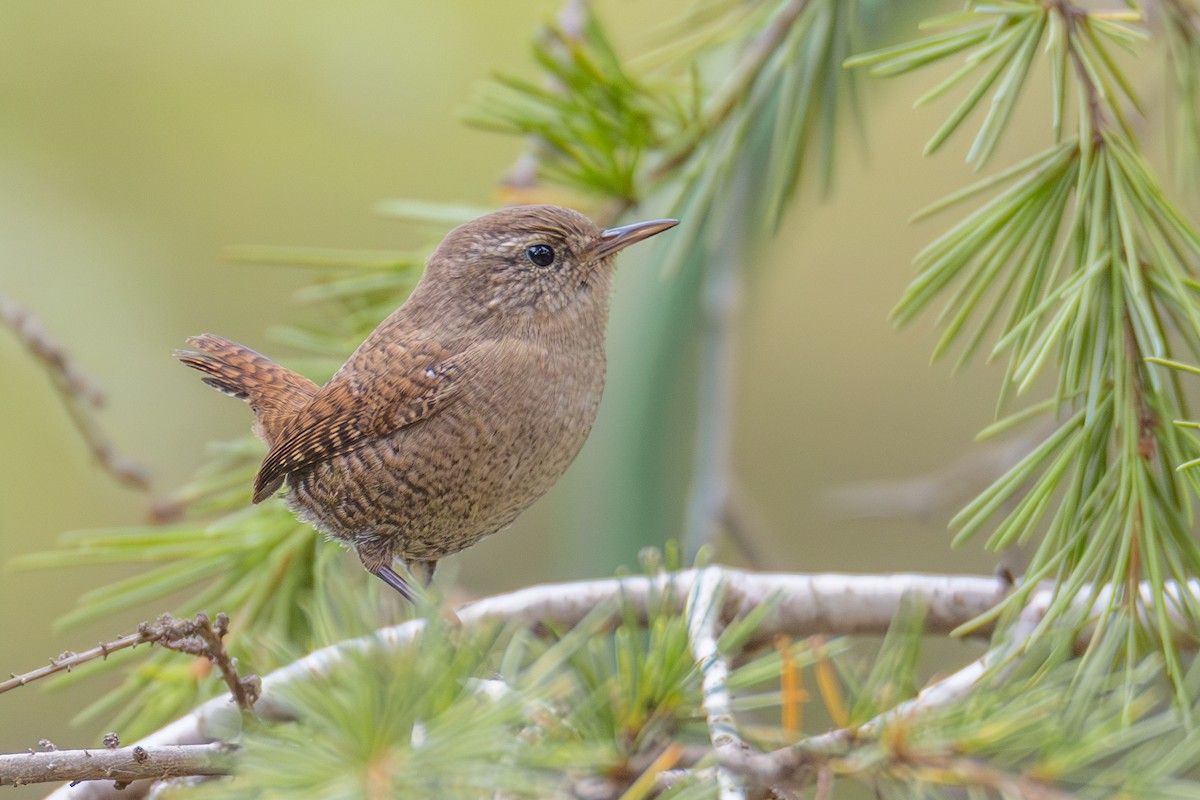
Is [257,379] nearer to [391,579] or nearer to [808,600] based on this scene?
[391,579]

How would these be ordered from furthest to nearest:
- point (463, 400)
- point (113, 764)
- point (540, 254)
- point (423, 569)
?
point (423, 569) → point (540, 254) → point (463, 400) → point (113, 764)

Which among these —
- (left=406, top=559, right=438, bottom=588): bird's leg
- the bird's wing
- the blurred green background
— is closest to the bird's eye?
the bird's wing

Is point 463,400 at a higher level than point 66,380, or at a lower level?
lower

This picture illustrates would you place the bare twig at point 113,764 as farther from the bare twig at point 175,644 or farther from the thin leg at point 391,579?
the thin leg at point 391,579

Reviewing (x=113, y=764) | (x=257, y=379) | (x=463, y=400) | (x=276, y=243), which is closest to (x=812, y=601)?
(x=463, y=400)

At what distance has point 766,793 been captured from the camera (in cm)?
77

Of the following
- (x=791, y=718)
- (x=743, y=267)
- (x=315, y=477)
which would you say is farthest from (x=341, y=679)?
(x=743, y=267)

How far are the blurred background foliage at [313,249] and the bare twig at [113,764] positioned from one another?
1.55 meters

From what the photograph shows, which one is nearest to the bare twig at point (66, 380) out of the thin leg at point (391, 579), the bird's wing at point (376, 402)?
the bird's wing at point (376, 402)

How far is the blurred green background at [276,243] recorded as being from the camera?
132 inches

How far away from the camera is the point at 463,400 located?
134 centimetres

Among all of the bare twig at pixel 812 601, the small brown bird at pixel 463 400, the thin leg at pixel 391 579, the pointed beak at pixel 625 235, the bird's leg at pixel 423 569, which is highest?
the pointed beak at pixel 625 235

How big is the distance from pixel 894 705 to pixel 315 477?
81 cm

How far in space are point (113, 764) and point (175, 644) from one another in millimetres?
101
